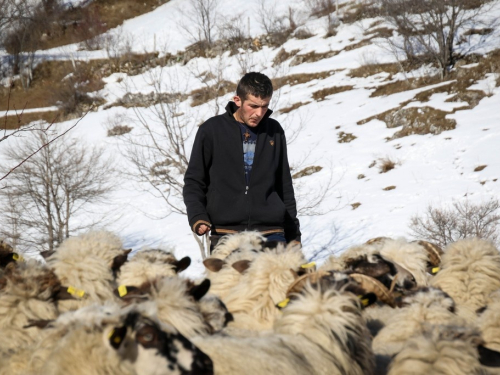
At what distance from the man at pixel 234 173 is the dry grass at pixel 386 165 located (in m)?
13.3

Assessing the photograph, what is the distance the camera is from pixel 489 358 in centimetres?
253

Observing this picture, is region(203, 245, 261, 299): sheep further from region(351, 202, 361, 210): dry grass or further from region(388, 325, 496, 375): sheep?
region(351, 202, 361, 210): dry grass

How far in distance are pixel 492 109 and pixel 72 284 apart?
59.1 feet

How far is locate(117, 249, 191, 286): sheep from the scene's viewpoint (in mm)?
3900

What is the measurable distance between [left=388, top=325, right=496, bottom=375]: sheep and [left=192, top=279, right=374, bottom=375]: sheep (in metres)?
0.25

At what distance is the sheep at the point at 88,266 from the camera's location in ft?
13.0

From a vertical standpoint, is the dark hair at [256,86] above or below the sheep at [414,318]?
above

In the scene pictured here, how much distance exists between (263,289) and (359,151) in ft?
53.9

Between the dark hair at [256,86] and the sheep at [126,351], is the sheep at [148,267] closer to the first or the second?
the dark hair at [256,86]

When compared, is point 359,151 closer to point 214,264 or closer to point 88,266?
point 214,264

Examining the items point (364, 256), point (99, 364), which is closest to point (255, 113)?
point (364, 256)

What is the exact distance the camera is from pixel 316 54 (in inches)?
1369

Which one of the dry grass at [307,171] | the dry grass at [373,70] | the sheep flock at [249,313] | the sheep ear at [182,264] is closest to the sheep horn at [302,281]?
the sheep flock at [249,313]

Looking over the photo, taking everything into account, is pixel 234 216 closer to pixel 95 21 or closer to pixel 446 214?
pixel 446 214
